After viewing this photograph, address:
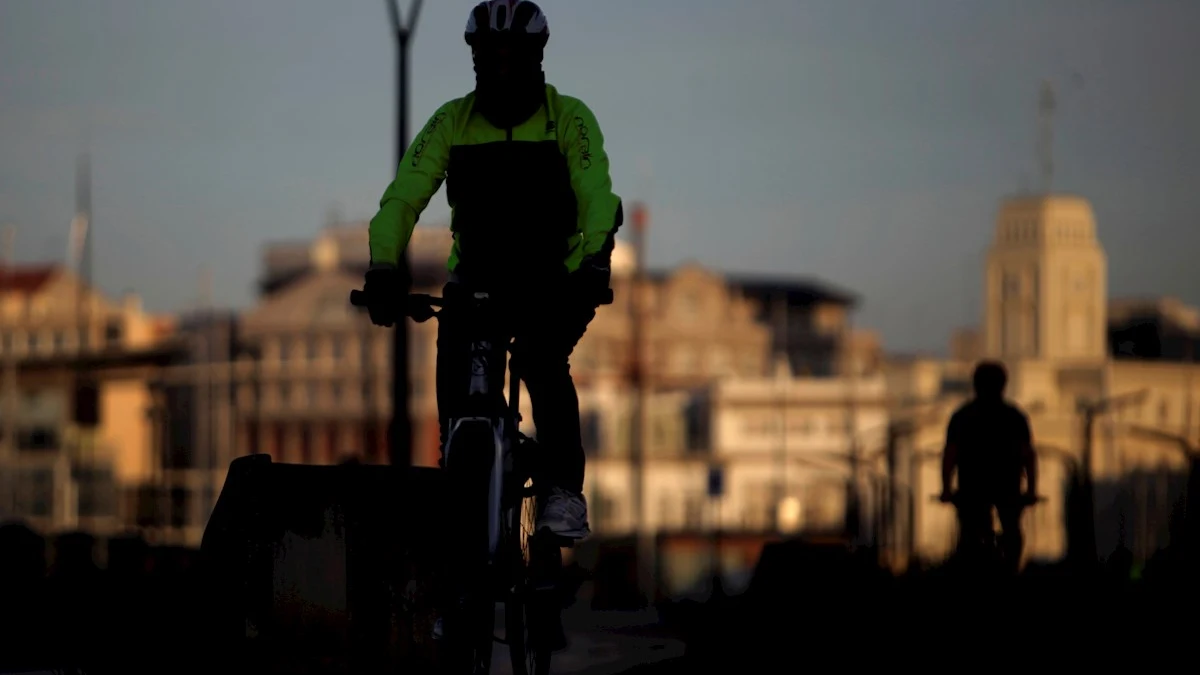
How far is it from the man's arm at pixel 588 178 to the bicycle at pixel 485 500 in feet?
0.65

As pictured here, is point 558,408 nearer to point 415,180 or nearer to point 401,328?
point 415,180

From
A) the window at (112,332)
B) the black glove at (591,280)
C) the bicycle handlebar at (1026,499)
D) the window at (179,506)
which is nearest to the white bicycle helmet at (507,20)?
the black glove at (591,280)

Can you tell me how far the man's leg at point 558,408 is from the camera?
809 cm

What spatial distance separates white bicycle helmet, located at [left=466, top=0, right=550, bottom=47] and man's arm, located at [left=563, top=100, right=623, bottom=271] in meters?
0.27

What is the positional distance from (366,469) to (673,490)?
485 feet

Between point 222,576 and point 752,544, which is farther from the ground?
point 222,576

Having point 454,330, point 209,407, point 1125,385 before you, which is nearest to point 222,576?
point 454,330

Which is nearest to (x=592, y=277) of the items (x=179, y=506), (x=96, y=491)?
(x=96, y=491)

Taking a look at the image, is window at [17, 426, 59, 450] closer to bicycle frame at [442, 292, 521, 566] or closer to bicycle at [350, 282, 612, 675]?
bicycle at [350, 282, 612, 675]

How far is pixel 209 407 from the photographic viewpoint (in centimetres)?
15175

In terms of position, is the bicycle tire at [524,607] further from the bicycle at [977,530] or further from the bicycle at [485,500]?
the bicycle at [977,530]

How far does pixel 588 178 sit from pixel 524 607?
127 centimetres

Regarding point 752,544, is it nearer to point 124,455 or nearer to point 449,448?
point 124,455

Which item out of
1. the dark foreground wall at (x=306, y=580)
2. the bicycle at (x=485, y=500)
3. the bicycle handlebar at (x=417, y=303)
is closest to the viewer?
the dark foreground wall at (x=306, y=580)
